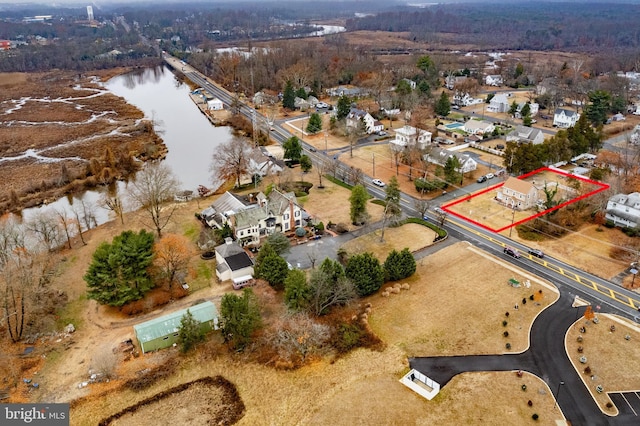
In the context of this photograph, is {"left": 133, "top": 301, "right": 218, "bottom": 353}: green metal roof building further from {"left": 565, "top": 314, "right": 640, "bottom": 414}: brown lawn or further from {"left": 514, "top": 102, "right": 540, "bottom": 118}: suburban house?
{"left": 514, "top": 102, "right": 540, "bottom": 118}: suburban house

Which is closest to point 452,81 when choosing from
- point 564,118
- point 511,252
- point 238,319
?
point 564,118

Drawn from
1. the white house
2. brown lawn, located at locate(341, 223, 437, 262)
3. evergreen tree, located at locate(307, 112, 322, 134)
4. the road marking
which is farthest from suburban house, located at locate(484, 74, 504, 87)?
the road marking

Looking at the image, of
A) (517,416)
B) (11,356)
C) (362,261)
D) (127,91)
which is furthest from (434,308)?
(127,91)

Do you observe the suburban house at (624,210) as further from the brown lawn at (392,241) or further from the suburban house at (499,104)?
the suburban house at (499,104)

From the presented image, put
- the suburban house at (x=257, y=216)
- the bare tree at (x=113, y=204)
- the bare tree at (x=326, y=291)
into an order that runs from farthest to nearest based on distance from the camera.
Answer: the bare tree at (x=113, y=204) → the suburban house at (x=257, y=216) → the bare tree at (x=326, y=291)

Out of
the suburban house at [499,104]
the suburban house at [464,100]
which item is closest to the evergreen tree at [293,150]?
the suburban house at [464,100]

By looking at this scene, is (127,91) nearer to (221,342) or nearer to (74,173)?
(74,173)
